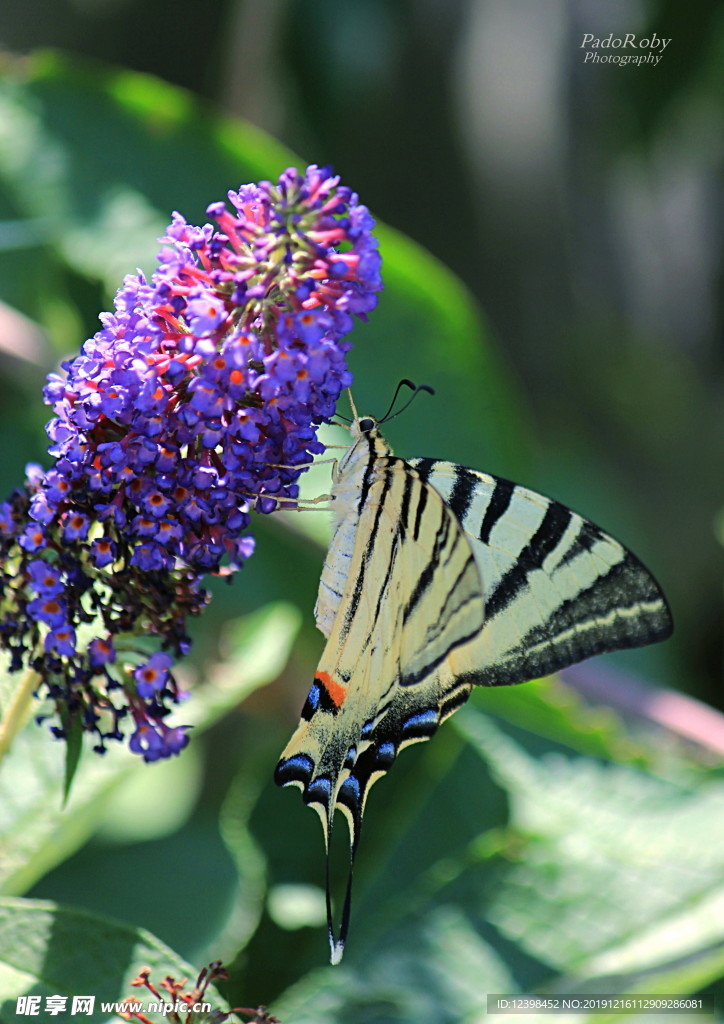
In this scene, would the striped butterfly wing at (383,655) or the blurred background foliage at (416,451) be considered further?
the blurred background foliage at (416,451)

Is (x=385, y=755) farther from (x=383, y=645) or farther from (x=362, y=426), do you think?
(x=362, y=426)

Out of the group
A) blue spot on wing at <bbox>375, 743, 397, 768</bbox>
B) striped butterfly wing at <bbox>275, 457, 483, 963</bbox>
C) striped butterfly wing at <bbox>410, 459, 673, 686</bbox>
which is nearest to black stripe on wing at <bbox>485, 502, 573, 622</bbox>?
striped butterfly wing at <bbox>410, 459, 673, 686</bbox>

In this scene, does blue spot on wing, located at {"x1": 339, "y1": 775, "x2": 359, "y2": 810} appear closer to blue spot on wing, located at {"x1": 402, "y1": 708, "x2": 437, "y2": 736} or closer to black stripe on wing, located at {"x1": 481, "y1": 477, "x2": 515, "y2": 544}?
blue spot on wing, located at {"x1": 402, "y1": 708, "x2": 437, "y2": 736}

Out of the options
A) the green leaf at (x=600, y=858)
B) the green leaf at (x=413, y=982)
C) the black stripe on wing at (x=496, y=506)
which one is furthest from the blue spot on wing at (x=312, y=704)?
the green leaf at (x=600, y=858)

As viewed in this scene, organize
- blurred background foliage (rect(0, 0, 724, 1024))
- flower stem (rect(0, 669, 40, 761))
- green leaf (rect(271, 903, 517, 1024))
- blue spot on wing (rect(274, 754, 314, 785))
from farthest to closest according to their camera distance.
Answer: blurred background foliage (rect(0, 0, 724, 1024)) < green leaf (rect(271, 903, 517, 1024)) < blue spot on wing (rect(274, 754, 314, 785)) < flower stem (rect(0, 669, 40, 761))

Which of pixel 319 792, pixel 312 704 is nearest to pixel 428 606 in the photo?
pixel 312 704

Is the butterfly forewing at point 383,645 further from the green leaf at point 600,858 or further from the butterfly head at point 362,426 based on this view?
the green leaf at point 600,858
